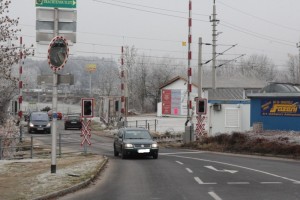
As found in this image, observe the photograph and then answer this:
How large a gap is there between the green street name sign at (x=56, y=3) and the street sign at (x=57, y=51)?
116 cm

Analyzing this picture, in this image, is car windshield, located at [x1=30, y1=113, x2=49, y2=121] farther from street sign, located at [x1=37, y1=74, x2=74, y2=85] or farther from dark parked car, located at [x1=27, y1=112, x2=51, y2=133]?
street sign, located at [x1=37, y1=74, x2=74, y2=85]

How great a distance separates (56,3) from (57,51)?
1.56 meters

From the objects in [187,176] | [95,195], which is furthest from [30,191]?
[187,176]

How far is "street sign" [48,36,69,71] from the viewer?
15.1m

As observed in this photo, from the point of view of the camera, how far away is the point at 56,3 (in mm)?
15648

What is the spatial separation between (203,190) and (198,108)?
20.7m

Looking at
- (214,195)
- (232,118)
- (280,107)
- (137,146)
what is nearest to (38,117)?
(232,118)

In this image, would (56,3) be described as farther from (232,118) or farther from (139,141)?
(232,118)

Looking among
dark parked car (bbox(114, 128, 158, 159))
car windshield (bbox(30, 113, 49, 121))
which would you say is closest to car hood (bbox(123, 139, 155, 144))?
dark parked car (bbox(114, 128, 158, 159))

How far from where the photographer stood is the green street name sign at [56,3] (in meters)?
15.5

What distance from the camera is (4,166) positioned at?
19922 millimetres

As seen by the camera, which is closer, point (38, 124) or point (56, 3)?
point (56, 3)

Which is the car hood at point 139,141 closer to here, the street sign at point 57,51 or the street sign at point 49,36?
the street sign at point 49,36

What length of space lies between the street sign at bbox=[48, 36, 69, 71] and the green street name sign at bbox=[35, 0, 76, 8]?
3.80ft
